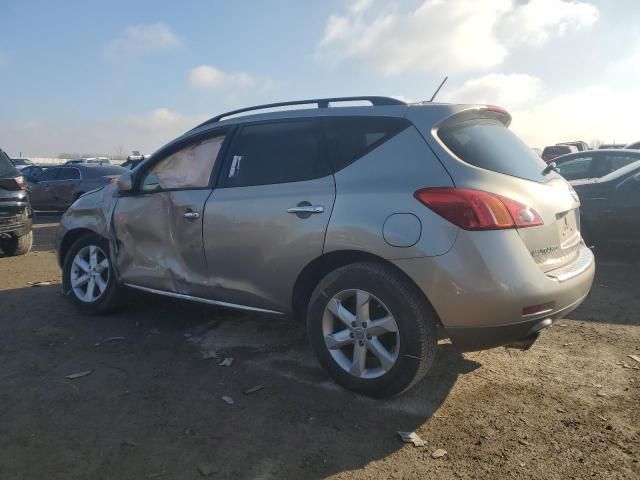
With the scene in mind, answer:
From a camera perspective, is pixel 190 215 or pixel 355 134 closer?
pixel 355 134

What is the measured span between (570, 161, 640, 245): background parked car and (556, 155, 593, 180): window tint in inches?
92.0

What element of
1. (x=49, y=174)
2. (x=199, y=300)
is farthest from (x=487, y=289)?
(x=49, y=174)

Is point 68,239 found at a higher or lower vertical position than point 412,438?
higher

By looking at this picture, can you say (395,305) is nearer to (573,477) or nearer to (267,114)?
(573,477)

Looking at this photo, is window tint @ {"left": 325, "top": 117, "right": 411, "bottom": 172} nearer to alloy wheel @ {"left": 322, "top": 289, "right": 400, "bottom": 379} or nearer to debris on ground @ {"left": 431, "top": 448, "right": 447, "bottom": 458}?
alloy wheel @ {"left": 322, "top": 289, "right": 400, "bottom": 379}

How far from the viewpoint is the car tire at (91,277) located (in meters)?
4.57

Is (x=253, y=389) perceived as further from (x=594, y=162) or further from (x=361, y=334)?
(x=594, y=162)

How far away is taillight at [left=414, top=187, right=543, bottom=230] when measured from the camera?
8.48 ft

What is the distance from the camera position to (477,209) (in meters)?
2.60

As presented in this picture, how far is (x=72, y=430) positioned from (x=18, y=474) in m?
0.38

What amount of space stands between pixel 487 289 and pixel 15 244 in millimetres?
7646

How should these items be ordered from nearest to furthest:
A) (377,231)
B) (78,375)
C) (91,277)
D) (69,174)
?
(377,231) → (78,375) → (91,277) → (69,174)

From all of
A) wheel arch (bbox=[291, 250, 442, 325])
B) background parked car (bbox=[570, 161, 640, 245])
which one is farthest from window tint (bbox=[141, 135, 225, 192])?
background parked car (bbox=[570, 161, 640, 245])

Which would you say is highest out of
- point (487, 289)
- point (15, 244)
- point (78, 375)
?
point (487, 289)
